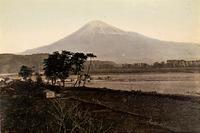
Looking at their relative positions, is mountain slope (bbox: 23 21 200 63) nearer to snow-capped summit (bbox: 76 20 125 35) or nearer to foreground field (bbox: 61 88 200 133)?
snow-capped summit (bbox: 76 20 125 35)

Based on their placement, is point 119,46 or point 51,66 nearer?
point 51,66

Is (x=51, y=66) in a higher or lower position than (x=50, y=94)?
higher

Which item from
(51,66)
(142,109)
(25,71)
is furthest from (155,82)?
(25,71)

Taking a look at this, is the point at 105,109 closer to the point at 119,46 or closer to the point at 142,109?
the point at 142,109

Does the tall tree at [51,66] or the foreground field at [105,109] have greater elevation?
the tall tree at [51,66]

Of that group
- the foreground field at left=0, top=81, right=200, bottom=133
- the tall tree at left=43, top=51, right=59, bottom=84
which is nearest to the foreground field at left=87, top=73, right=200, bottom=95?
the foreground field at left=0, top=81, right=200, bottom=133

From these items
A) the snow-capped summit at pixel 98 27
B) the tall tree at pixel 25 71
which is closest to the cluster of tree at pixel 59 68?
the tall tree at pixel 25 71

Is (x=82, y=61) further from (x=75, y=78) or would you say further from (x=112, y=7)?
(x=112, y=7)

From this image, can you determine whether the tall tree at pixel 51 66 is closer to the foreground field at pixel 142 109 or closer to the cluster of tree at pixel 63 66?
the cluster of tree at pixel 63 66
